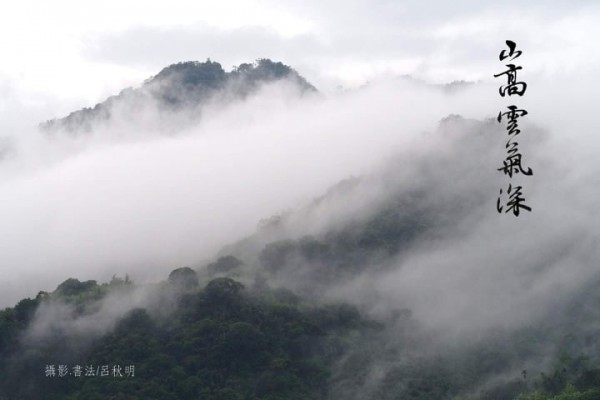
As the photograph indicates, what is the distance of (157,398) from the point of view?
252ft

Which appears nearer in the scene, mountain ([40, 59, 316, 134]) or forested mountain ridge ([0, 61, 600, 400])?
forested mountain ridge ([0, 61, 600, 400])

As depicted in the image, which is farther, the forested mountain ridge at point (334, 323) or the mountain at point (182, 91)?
the mountain at point (182, 91)

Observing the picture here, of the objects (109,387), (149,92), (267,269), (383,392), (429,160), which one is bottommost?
(383,392)

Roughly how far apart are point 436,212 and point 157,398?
46.0 metres

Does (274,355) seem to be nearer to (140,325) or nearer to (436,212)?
(140,325)

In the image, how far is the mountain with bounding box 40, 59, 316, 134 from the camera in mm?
178250

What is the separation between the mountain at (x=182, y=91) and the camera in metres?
178

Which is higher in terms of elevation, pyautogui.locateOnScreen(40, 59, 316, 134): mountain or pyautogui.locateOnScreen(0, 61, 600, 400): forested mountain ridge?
pyautogui.locateOnScreen(40, 59, 316, 134): mountain

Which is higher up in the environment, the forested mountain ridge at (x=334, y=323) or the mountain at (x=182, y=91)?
the mountain at (x=182, y=91)

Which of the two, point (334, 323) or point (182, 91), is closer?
point (334, 323)

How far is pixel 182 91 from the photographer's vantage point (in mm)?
177875

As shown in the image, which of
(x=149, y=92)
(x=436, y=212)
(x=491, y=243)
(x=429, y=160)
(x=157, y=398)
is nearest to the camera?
(x=157, y=398)

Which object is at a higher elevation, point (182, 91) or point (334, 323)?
point (182, 91)

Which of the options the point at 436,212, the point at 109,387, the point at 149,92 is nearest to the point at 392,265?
the point at 436,212
